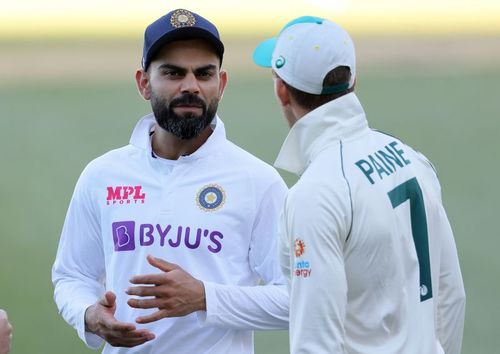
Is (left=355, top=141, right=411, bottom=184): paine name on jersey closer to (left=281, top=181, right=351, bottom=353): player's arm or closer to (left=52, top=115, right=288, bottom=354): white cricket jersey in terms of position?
(left=281, top=181, right=351, bottom=353): player's arm

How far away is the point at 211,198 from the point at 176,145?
0.27 metres

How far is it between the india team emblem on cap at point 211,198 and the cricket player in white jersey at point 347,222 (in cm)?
57

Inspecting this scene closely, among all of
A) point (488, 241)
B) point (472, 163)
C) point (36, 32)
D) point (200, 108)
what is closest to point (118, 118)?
point (472, 163)

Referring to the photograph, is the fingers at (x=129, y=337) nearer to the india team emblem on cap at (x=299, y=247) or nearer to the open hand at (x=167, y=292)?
the open hand at (x=167, y=292)

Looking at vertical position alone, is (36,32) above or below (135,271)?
above

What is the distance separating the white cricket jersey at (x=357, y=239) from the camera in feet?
11.4

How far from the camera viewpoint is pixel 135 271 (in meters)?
4.27

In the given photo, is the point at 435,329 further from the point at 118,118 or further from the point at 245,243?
the point at 118,118

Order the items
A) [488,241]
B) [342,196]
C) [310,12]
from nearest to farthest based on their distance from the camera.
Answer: [342,196]
[488,241]
[310,12]

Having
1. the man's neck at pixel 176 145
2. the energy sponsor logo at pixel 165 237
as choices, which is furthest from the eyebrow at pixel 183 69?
the energy sponsor logo at pixel 165 237

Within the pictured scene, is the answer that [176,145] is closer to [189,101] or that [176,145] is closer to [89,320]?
[189,101]

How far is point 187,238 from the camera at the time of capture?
4.23 metres

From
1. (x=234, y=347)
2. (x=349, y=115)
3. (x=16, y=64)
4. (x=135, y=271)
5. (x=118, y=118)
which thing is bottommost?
(x=234, y=347)

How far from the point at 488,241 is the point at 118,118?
5.40m
